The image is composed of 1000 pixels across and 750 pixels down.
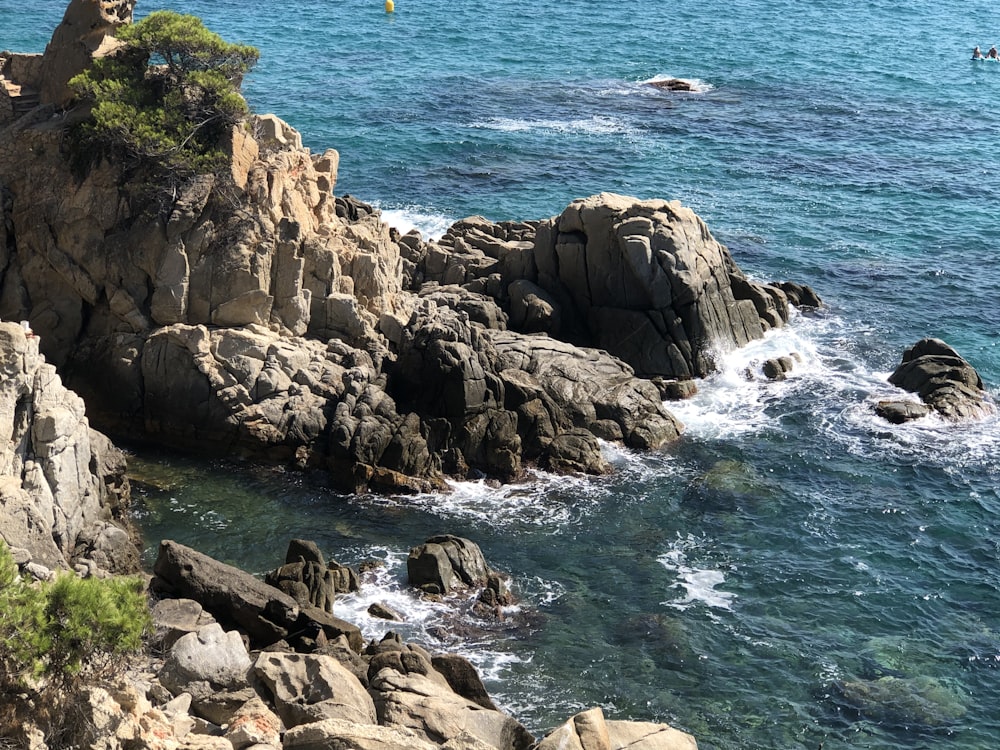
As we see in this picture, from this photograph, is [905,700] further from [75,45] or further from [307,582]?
[75,45]

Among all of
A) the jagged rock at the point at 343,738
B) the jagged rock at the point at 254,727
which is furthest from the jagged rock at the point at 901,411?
the jagged rock at the point at 254,727

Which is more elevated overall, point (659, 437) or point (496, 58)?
point (496, 58)

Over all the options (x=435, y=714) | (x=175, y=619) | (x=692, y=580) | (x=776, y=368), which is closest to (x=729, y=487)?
(x=692, y=580)

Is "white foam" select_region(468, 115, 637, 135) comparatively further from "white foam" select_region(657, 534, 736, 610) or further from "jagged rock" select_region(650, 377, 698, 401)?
"white foam" select_region(657, 534, 736, 610)

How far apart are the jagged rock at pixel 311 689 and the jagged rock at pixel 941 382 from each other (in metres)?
28.7

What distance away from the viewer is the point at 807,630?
1474 inches

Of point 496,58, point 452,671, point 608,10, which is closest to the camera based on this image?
point 452,671

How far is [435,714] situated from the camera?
1142 inches

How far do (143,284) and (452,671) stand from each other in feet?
71.3

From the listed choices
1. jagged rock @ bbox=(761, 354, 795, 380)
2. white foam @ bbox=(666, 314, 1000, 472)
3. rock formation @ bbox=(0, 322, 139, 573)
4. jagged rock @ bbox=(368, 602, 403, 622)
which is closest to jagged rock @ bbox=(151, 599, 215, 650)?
rock formation @ bbox=(0, 322, 139, 573)

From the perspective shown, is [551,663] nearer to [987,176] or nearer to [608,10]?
[987,176]

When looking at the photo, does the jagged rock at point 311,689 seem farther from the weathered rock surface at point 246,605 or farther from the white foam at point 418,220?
the white foam at point 418,220

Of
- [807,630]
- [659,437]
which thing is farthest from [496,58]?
[807,630]

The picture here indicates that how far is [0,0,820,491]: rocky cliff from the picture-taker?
4491cm
